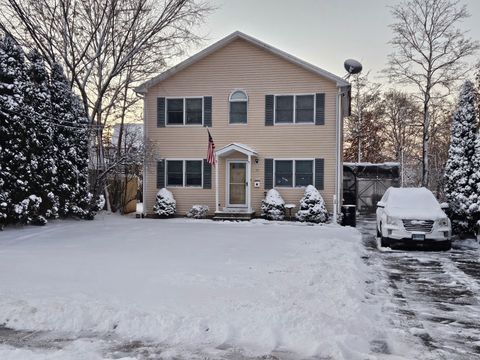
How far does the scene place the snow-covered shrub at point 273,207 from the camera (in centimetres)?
1775

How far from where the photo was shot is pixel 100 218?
18484mm

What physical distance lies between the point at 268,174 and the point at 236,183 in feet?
4.78

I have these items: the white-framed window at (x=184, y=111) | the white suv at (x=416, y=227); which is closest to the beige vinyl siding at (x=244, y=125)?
the white-framed window at (x=184, y=111)

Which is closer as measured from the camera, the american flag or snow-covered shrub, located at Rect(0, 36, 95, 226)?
snow-covered shrub, located at Rect(0, 36, 95, 226)

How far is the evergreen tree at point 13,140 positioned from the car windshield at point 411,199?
10.8 meters

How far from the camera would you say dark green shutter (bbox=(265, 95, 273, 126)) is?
18.6 metres

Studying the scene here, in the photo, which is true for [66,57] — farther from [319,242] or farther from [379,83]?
[379,83]

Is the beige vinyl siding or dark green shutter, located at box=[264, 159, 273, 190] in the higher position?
the beige vinyl siding

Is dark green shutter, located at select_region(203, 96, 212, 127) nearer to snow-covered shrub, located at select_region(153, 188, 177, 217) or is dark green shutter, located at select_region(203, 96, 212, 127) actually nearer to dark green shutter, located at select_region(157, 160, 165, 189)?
dark green shutter, located at select_region(157, 160, 165, 189)

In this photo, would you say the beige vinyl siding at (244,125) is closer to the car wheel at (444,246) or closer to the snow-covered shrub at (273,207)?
the snow-covered shrub at (273,207)

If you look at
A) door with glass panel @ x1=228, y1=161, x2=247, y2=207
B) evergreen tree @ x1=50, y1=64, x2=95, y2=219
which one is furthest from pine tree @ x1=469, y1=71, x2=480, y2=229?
evergreen tree @ x1=50, y1=64, x2=95, y2=219

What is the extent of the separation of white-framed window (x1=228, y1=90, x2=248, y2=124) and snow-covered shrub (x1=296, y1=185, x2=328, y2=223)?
4.25 meters

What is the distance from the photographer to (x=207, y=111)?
63.0 feet

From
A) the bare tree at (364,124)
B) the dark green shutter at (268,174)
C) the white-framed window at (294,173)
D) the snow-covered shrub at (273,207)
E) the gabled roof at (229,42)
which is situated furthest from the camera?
the bare tree at (364,124)
